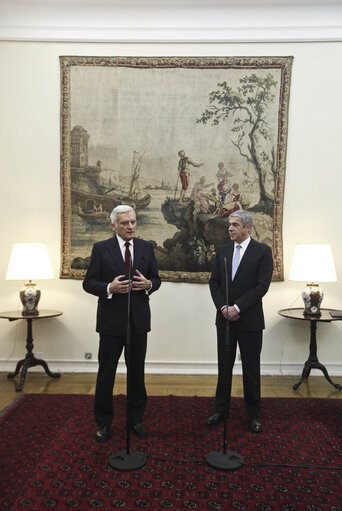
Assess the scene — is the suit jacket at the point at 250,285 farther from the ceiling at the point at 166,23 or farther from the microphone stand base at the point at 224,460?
the ceiling at the point at 166,23

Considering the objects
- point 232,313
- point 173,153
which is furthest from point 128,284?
point 173,153

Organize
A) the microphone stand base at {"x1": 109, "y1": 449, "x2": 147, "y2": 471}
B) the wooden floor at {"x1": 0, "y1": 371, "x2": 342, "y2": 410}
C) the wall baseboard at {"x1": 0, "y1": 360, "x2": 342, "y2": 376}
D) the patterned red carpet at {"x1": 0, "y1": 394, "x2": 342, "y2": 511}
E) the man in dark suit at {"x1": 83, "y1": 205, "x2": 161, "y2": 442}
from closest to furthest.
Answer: the patterned red carpet at {"x1": 0, "y1": 394, "x2": 342, "y2": 511} → the microphone stand base at {"x1": 109, "y1": 449, "x2": 147, "y2": 471} → the man in dark suit at {"x1": 83, "y1": 205, "x2": 161, "y2": 442} → the wooden floor at {"x1": 0, "y1": 371, "x2": 342, "y2": 410} → the wall baseboard at {"x1": 0, "y1": 360, "x2": 342, "y2": 376}

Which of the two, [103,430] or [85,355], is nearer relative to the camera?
[103,430]

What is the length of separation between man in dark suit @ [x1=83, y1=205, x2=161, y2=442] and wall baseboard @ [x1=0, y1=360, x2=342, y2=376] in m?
1.72

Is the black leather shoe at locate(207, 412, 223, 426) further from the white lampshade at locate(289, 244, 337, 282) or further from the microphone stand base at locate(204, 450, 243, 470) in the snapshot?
the white lampshade at locate(289, 244, 337, 282)

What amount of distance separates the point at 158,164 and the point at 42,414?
8.93ft

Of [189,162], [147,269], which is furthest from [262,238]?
[147,269]

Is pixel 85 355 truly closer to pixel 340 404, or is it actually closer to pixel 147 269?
pixel 147 269

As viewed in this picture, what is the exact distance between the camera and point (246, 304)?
315 cm

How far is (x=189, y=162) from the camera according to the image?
15.8 ft

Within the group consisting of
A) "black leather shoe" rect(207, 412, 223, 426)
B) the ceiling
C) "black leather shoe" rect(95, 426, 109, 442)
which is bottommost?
"black leather shoe" rect(207, 412, 223, 426)

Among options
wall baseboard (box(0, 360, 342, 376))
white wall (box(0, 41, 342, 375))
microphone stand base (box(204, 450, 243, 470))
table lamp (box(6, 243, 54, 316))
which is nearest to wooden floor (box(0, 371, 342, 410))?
wall baseboard (box(0, 360, 342, 376))

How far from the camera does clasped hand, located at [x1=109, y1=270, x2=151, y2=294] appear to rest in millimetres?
2840

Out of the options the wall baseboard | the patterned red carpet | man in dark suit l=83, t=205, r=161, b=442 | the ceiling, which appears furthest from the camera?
the wall baseboard
